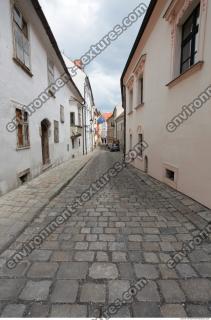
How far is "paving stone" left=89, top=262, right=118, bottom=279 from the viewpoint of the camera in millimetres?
2020

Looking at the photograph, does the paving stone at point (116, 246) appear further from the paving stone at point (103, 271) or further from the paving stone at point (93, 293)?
the paving stone at point (93, 293)

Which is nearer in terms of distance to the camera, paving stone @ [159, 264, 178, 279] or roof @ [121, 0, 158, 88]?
paving stone @ [159, 264, 178, 279]

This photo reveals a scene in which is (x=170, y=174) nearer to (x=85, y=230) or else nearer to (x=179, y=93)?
(x=179, y=93)

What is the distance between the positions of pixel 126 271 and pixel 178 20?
604 cm

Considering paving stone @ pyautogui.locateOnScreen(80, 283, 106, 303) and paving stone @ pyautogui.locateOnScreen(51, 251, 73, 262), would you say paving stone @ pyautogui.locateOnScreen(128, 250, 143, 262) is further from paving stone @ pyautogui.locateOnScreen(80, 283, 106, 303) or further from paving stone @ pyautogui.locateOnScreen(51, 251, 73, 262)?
paving stone @ pyautogui.locateOnScreen(51, 251, 73, 262)

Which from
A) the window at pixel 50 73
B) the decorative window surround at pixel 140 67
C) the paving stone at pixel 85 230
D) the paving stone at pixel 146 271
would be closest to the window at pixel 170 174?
the paving stone at pixel 85 230

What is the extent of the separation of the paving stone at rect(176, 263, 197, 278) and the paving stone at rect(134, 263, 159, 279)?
291 mm

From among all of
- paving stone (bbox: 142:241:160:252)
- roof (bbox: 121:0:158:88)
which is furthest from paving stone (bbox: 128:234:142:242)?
roof (bbox: 121:0:158:88)

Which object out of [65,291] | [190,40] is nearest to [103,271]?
[65,291]

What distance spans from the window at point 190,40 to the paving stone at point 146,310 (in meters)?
5.08

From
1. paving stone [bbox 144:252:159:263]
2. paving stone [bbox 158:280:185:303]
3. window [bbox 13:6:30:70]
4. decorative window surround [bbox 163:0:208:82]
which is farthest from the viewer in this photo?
window [bbox 13:6:30:70]

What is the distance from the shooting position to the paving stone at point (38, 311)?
156 centimetres

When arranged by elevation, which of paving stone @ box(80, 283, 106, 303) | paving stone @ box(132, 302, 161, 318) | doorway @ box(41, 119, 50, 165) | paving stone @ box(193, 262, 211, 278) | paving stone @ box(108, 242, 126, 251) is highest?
doorway @ box(41, 119, 50, 165)

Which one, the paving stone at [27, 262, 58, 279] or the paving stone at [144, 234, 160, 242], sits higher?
the paving stone at [144, 234, 160, 242]
